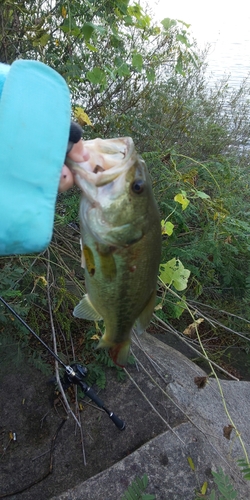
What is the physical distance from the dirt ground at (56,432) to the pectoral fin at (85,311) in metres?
1.37

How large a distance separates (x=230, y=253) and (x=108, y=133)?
1566 millimetres

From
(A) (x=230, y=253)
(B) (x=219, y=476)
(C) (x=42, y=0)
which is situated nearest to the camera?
(B) (x=219, y=476)

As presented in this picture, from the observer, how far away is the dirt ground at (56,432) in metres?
2.36

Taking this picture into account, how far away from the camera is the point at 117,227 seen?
1.26 metres

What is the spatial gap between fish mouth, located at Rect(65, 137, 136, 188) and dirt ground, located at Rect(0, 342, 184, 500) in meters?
1.90

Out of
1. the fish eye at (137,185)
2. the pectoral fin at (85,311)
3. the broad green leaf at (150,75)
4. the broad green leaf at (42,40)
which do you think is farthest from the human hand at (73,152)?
the broad green leaf at (150,75)

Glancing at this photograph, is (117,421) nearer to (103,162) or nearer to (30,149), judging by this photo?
(103,162)

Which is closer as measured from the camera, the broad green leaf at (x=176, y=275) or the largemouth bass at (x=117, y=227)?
the largemouth bass at (x=117, y=227)

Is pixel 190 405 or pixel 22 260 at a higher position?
pixel 22 260

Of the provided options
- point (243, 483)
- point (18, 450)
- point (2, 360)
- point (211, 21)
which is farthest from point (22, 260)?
point (211, 21)

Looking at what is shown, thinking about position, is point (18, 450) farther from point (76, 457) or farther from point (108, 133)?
point (108, 133)

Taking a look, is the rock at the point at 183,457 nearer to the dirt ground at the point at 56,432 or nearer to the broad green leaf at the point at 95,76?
the dirt ground at the point at 56,432

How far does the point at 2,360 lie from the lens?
2492 millimetres

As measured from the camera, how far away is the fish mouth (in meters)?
1.22
